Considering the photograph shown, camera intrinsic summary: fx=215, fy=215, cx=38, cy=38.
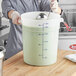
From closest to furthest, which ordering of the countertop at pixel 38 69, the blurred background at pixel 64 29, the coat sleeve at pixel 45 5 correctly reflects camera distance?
the countertop at pixel 38 69 < the coat sleeve at pixel 45 5 < the blurred background at pixel 64 29

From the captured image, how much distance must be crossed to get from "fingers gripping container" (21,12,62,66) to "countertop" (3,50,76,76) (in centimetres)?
4

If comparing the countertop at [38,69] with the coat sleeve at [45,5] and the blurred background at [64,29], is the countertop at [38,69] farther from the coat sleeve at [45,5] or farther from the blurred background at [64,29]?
the blurred background at [64,29]

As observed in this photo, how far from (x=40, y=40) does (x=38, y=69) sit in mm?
155

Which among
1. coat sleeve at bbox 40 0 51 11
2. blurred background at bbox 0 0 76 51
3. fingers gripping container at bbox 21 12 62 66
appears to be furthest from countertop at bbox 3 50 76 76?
blurred background at bbox 0 0 76 51

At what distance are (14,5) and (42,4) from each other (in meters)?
0.25

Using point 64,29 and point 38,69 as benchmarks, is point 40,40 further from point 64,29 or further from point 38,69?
point 64,29

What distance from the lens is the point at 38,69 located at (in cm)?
115

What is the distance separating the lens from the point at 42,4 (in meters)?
1.91

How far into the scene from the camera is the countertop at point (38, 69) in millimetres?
1095

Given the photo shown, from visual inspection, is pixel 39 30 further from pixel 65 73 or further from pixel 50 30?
pixel 65 73

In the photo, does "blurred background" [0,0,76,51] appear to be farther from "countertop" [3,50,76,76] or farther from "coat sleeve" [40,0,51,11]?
"countertop" [3,50,76,76]

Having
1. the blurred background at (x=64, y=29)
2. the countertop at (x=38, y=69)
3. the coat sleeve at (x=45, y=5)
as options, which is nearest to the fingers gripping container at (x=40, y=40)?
the countertop at (x=38, y=69)

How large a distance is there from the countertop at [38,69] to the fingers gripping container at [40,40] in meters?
0.04

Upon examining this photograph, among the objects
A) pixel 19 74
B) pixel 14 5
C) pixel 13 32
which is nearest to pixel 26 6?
pixel 14 5
